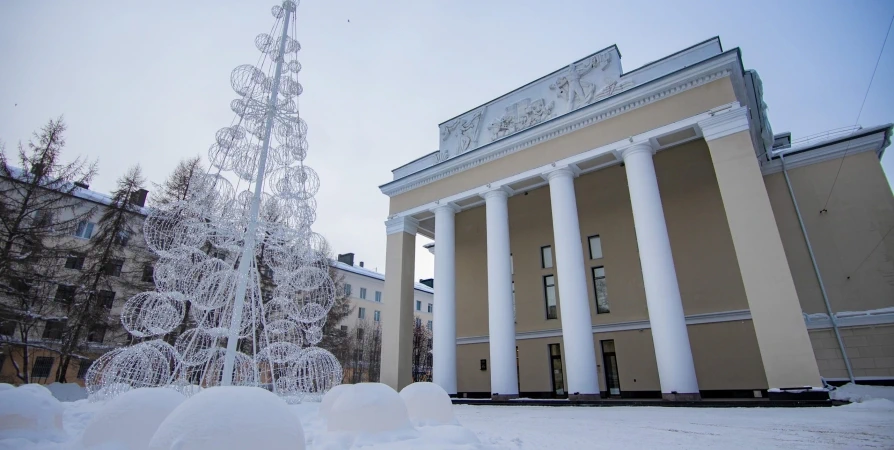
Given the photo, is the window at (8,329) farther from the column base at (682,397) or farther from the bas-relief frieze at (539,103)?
the column base at (682,397)

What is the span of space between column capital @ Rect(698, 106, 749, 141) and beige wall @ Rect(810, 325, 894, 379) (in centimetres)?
788

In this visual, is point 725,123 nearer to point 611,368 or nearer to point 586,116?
point 586,116

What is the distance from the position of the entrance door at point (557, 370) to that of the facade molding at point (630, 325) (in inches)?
25.8

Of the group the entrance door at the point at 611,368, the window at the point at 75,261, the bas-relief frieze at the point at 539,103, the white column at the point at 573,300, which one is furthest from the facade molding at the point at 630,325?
the window at the point at 75,261

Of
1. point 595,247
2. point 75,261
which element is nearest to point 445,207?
point 595,247

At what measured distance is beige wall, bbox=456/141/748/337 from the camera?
15.3 metres

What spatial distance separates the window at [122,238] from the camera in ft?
57.2

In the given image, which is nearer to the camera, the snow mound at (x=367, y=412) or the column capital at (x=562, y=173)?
the snow mound at (x=367, y=412)

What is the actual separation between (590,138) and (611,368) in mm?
9269

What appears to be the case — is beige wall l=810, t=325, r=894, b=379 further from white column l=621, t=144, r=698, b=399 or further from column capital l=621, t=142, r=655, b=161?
column capital l=621, t=142, r=655, b=161

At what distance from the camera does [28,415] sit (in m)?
3.60

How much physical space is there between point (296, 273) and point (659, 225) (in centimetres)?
1009

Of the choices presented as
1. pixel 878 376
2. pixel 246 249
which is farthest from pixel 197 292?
pixel 878 376

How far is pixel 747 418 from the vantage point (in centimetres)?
683
